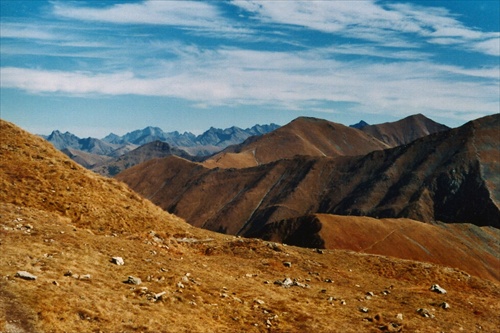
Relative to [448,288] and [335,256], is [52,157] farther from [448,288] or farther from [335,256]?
[448,288]

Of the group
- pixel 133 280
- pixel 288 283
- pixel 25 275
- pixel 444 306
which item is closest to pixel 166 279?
pixel 133 280

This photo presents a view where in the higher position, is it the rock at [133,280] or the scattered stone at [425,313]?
the rock at [133,280]

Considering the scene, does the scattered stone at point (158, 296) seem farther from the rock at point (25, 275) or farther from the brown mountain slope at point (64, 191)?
the brown mountain slope at point (64, 191)

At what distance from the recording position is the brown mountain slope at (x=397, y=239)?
116m

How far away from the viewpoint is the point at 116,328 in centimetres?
1513

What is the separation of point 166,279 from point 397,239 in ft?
374

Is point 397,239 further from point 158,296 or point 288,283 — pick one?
point 158,296

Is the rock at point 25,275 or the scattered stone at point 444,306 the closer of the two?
the rock at point 25,275

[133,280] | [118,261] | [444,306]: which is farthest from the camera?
[444,306]

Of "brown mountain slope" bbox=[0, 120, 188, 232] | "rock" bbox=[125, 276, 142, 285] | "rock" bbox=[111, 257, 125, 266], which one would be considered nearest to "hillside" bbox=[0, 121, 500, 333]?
"rock" bbox=[125, 276, 142, 285]

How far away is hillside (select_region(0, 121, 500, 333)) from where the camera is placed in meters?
16.3

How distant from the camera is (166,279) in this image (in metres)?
21.0

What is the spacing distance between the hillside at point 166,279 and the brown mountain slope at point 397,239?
3048 inches

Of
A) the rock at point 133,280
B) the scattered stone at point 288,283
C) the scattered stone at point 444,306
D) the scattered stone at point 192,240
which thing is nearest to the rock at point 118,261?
the rock at point 133,280
